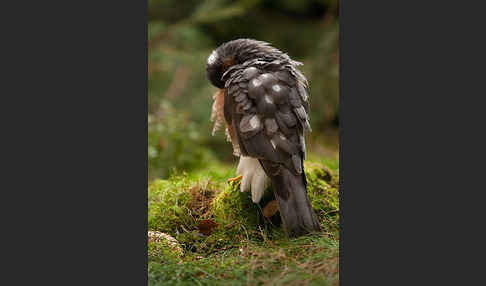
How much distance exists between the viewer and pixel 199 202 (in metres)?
3.27

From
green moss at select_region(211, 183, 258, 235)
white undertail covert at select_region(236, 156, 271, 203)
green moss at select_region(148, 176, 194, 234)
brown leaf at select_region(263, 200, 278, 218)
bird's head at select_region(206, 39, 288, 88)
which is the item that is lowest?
green moss at select_region(148, 176, 194, 234)

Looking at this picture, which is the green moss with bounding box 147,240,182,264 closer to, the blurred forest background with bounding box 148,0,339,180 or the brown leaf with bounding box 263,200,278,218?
the brown leaf with bounding box 263,200,278,218

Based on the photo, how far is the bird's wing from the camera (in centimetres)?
260

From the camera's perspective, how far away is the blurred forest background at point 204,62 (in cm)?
567

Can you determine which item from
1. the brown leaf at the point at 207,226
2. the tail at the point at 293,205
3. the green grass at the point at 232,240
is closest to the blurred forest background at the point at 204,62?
the green grass at the point at 232,240

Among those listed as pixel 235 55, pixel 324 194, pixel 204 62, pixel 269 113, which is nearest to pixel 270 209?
pixel 324 194

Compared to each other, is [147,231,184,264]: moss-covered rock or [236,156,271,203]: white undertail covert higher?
[236,156,271,203]: white undertail covert

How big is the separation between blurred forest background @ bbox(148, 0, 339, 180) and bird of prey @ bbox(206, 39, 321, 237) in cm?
253

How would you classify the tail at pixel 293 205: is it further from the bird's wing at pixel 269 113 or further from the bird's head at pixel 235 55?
the bird's head at pixel 235 55

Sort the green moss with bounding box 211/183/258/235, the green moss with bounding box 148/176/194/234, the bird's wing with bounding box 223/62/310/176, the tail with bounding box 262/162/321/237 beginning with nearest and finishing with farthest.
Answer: the tail with bounding box 262/162/321/237
the bird's wing with bounding box 223/62/310/176
the green moss with bounding box 211/183/258/235
the green moss with bounding box 148/176/194/234

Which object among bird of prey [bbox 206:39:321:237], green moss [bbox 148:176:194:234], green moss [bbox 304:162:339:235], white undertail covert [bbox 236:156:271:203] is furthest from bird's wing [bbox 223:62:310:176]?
green moss [bbox 148:176:194:234]

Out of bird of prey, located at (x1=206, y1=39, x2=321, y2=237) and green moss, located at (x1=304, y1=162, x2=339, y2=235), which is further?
green moss, located at (x1=304, y1=162, x2=339, y2=235)

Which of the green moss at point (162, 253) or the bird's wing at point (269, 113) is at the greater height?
the bird's wing at point (269, 113)

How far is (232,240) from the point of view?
9.28 feet
